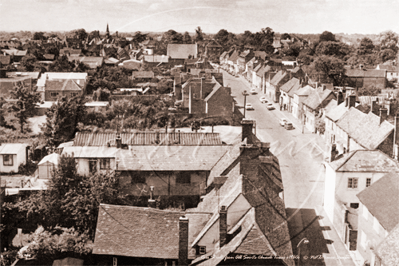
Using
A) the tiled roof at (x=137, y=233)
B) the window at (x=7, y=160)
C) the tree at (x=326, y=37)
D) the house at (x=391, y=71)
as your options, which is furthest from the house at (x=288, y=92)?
the tree at (x=326, y=37)

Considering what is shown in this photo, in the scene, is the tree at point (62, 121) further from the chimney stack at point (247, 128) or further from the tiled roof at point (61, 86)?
the chimney stack at point (247, 128)

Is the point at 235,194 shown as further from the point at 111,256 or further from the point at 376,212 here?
the point at 376,212

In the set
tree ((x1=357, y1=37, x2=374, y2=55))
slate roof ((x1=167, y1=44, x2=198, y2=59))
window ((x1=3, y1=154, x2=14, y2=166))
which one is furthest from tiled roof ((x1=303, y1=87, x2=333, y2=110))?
tree ((x1=357, y1=37, x2=374, y2=55))

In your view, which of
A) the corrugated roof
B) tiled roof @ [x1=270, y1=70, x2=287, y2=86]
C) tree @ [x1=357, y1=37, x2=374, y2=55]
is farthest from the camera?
tree @ [x1=357, y1=37, x2=374, y2=55]

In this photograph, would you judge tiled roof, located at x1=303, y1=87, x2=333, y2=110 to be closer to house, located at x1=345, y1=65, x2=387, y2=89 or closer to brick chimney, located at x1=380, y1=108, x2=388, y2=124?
brick chimney, located at x1=380, y1=108, x2=388, y2=124

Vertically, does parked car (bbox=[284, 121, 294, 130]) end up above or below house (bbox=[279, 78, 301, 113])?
below

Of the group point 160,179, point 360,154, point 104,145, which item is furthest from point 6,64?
point 360,154
